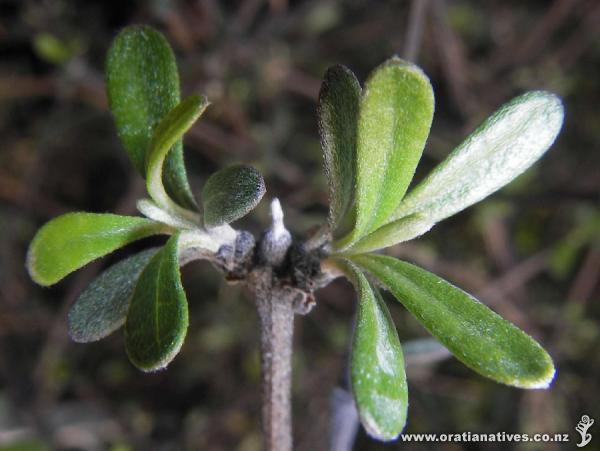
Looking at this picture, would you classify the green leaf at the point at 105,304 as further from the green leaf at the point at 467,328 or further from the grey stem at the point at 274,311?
the green leaf at the point at 467,328

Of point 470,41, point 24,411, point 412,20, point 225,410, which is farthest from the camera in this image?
point 470,41

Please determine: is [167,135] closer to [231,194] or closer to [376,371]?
[231,194]

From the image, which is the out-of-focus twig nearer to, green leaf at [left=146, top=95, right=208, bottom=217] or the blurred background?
the blurred background

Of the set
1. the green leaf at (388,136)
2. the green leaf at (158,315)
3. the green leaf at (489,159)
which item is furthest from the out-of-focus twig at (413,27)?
the green leaf at (158,315)

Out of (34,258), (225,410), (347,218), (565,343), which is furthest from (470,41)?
(34,258)

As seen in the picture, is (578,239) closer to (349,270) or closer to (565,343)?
(565,343)
